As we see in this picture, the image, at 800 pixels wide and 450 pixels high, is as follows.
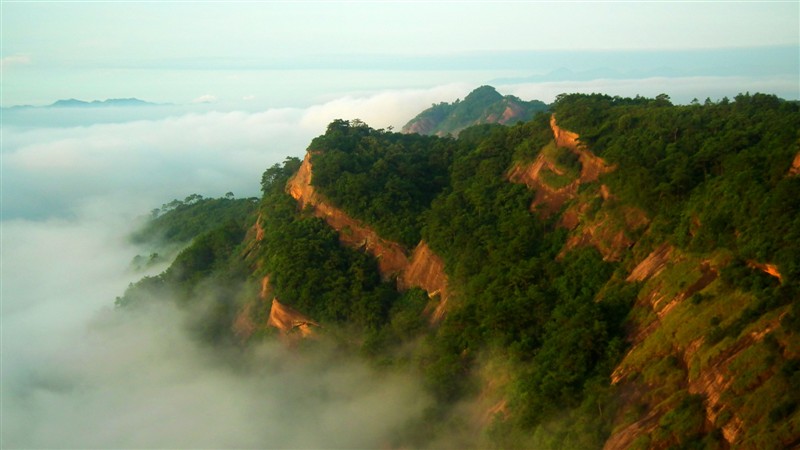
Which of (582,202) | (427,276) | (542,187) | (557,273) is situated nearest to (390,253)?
(427,276)

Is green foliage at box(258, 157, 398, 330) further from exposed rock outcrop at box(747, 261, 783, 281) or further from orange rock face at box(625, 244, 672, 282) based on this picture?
exposed rock outcrop at box(747, 261, 783, 281)

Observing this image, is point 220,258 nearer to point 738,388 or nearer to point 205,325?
point 205,325

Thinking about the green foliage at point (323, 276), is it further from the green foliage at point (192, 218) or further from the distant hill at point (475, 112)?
the distant hill at point (475, 112)

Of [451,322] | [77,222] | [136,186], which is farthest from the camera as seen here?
[136,186]

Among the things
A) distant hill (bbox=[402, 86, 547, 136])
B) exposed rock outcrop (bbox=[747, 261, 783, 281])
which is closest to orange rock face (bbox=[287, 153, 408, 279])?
exposed rock outcrop (bbox=[747, 261, 783, 281])

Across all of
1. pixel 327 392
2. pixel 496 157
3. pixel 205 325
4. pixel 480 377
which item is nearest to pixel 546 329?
pixel 480 377

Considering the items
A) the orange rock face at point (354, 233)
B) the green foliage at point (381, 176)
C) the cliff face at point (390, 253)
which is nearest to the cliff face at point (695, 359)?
the cliff face at point (390, 253)

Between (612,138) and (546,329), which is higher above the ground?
(612,138)
